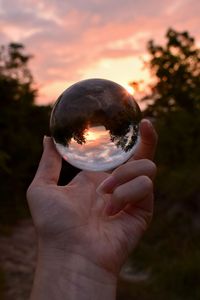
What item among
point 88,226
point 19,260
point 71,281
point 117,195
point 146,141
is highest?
point 146,141

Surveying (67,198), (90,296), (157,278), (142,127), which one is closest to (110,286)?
(90,296)

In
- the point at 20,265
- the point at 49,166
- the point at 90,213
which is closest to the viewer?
the point at 90,213

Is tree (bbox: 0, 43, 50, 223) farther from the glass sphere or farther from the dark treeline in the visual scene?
the glass sphere

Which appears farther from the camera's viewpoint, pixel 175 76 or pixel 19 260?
pixel 175 76

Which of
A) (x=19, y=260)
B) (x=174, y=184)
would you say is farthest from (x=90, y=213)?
(x=174, y=184)

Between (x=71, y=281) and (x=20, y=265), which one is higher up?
(x=71, y=281)

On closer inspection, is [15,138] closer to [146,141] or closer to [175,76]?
[175,76]
